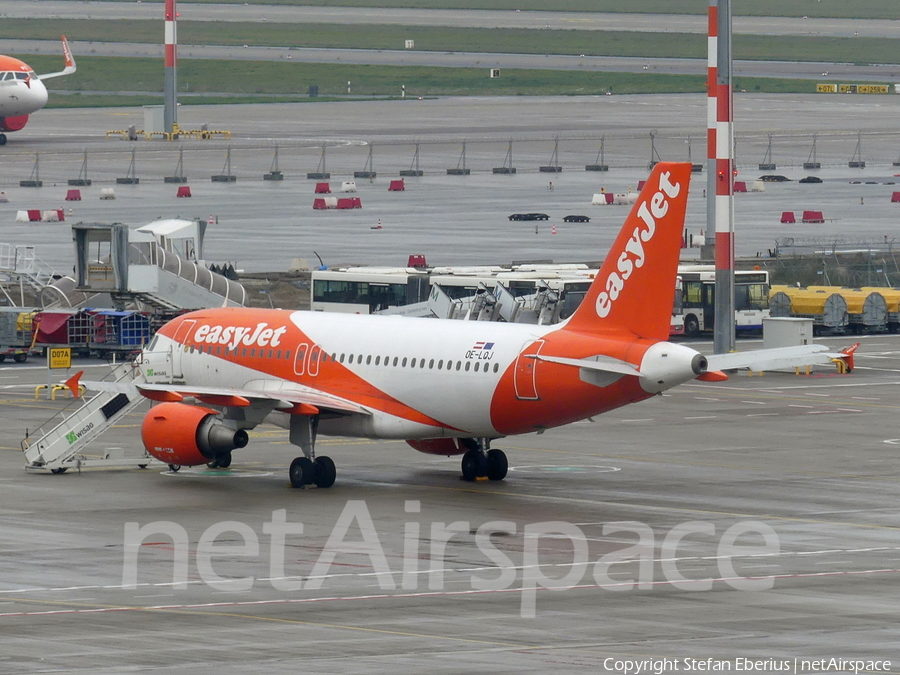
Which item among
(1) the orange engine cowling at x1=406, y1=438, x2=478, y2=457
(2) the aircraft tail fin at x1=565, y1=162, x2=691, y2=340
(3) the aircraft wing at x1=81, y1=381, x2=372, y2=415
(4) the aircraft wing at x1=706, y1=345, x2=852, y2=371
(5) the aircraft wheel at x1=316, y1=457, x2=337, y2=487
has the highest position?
(2) the aircraft tail fin at x1=565, y1=162, x2=691, y2=340

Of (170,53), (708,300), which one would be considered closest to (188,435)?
(708,300)

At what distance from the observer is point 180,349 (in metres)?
53.3

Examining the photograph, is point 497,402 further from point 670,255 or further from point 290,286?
point 290,286

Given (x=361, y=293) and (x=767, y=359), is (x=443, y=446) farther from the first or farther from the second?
(x=361, y=293)

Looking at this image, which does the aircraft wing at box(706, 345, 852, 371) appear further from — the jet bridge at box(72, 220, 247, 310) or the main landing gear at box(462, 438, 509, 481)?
the jet bridge at box(72, 220, 247, 310)

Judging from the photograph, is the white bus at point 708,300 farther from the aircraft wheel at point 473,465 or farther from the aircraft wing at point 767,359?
the aircraft wing at point 767,359

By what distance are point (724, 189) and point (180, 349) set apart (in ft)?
88.1

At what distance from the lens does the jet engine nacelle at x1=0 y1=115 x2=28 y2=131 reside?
164 metres

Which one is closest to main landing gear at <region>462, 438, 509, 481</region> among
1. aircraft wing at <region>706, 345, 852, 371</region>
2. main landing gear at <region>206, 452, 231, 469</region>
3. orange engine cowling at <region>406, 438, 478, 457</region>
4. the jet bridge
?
orange engine cowling at <region>406, 438, 478, 457</region>

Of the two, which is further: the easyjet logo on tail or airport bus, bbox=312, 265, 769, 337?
airport bus, bbox=312, 265, 769, 337

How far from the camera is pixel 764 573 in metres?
36.0

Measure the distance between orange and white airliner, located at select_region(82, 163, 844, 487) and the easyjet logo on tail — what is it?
0.08 ft

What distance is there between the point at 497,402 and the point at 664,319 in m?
4.74

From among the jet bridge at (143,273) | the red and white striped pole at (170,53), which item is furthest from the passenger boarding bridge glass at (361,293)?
the red and white striped pole at (170,53)
